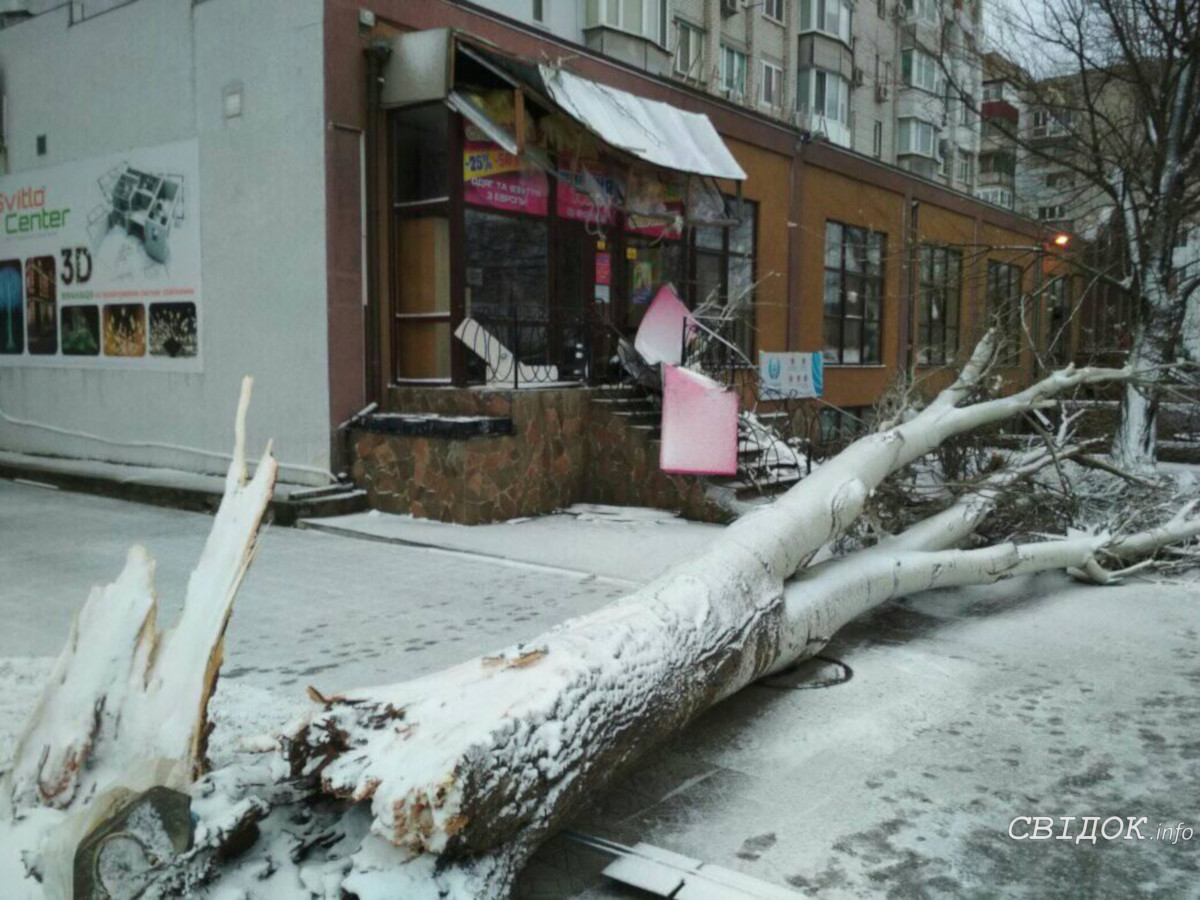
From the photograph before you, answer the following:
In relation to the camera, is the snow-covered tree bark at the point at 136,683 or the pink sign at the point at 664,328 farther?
the pink sign at the point at 664,328

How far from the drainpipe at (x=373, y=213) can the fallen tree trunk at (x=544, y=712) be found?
6342 mm

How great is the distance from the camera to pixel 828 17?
1259 inches

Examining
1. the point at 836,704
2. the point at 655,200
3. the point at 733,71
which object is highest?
the point at 733,71

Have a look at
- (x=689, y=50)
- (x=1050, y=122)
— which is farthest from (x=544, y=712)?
(x=689, y=50)

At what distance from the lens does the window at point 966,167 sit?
43575mm

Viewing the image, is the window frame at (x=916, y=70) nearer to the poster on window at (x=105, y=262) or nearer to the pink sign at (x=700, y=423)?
the poster on window at (x=105, y=262)

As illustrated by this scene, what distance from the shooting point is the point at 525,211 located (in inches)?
454

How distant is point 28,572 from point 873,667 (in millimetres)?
5919

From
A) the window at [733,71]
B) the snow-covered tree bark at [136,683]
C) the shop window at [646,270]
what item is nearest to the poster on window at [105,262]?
the shop window at [646,270]

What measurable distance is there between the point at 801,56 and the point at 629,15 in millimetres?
12745

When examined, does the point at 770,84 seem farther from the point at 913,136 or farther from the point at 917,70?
the point at 917,70

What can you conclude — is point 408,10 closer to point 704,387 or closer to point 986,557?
point 704,387

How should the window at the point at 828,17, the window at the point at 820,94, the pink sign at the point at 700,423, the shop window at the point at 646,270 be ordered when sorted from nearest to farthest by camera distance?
the pink sign at the point at 700,423, the shop window at the point at 646,270, the window at the point at 828,17, the window at the point at 820,94

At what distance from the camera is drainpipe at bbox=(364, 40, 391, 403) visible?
Result: 10383 millimetres
